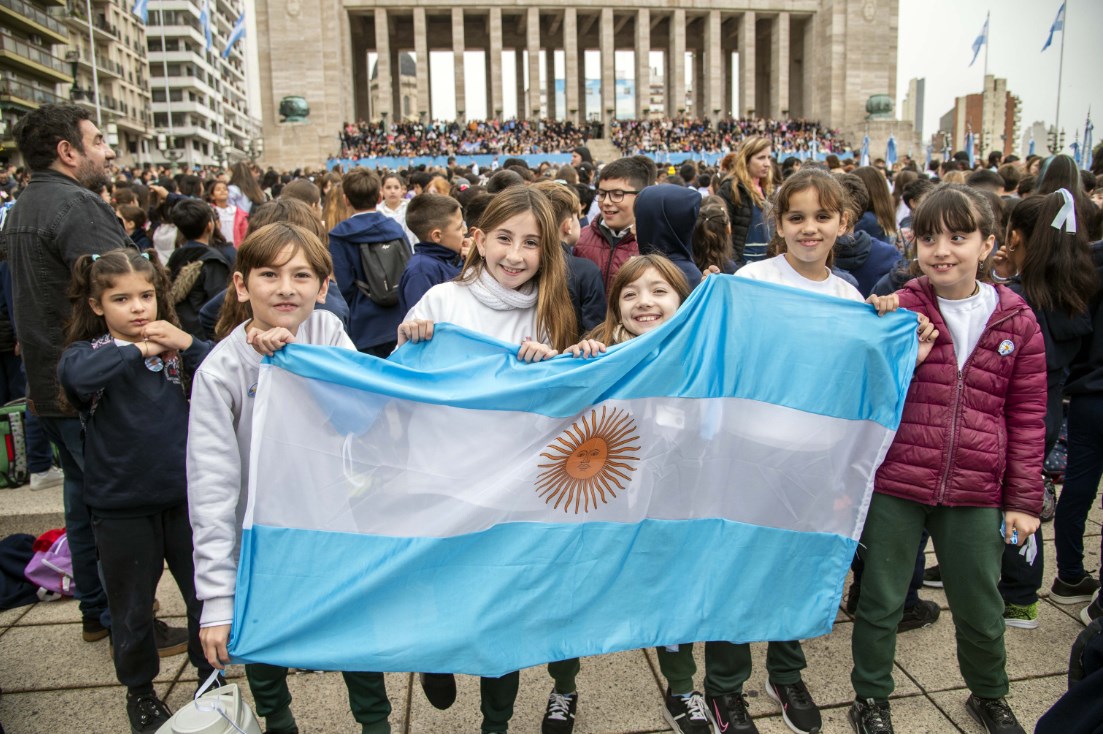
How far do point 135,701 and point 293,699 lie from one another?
57cm

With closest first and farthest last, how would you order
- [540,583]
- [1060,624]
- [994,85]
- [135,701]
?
1. [540,583]
2. [135,701]
3. [1060,624]
4. [994,85]

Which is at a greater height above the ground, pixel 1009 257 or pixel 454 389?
pixel 1009 257

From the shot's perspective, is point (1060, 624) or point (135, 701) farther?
point (1060, 624)

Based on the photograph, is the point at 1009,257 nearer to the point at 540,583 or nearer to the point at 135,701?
the point at 540,583

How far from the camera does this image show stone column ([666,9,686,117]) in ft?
159

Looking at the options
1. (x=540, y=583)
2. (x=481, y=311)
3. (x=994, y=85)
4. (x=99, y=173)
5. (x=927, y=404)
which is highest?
(x=994, y=85)

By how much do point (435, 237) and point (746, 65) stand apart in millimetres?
49343

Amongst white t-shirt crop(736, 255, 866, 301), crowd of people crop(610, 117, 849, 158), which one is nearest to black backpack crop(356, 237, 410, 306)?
white t-shirt crop(736, 255, 866, 301)

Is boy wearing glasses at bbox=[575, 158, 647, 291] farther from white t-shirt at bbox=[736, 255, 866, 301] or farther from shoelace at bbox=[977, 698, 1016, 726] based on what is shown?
shoelace at bbox=[977, 698, 1016, 726]

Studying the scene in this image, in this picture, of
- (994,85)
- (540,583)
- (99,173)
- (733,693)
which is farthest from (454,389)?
(994,85)

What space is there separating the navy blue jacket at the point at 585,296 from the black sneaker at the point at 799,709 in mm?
1572

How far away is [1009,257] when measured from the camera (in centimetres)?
372

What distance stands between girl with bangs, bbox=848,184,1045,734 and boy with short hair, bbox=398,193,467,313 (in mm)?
2385

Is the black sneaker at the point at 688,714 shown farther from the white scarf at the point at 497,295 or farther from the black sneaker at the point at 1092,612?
the black sneaker at the point at 1092,612
